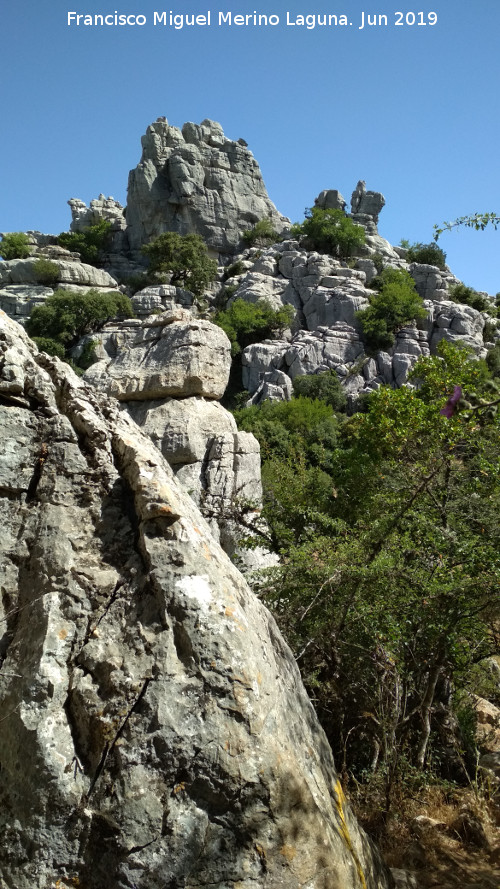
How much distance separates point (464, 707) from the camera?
6.29 metres

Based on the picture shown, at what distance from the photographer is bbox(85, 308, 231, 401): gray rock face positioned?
36.8 ft

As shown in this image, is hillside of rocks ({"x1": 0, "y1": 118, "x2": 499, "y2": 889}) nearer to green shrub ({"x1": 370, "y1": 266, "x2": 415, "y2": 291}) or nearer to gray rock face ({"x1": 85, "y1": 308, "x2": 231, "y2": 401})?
gray rock face ({"x1": 85, "y1": 308, "x2": 231, "y2": 401})

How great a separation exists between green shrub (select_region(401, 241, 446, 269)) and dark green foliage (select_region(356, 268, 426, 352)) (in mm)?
13943

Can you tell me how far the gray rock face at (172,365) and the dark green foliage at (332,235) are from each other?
59.1 metres

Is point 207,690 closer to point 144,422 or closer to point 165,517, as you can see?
point 165,517

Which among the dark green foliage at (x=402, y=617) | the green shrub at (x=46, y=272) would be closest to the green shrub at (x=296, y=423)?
the dark green foliage at (x=402, y=617)

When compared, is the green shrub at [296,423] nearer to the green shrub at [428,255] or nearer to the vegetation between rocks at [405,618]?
the vegetation between rocks at [405,618]

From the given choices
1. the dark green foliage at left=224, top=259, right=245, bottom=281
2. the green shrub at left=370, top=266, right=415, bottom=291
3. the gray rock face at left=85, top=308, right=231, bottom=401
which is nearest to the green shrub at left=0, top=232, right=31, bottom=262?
the dark green foliage at left=224, top=259, right=245, bottom=281

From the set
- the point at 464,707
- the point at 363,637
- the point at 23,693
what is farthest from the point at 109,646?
the point at 464,707

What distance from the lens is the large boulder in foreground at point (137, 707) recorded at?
2.04m

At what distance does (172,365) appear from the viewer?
37.0 feet

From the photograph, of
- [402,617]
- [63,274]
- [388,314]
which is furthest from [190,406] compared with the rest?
[63,274]

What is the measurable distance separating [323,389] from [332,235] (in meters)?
26.9

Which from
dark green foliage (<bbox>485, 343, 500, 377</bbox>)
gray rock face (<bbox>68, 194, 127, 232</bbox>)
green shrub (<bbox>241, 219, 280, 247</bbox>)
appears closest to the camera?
dark green foliage (<bbox>485, 343, 500, 377</bbox>)
